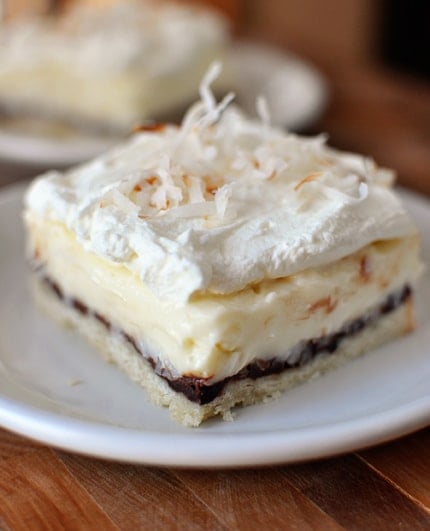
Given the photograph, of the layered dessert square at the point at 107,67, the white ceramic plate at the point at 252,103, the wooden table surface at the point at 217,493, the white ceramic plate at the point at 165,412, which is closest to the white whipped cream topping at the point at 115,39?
the layered dessert square at the point at 107,67

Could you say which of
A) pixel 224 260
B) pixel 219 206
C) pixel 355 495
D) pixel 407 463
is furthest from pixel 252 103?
pixel 355 495

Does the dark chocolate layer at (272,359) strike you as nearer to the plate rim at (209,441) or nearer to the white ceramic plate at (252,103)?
the plate rim at (209,441)

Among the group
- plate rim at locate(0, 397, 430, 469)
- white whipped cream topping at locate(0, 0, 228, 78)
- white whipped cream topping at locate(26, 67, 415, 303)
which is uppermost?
white whipped cream topping at locate(26, 67, 415, 303)

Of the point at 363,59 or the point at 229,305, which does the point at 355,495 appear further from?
the point at 363,59

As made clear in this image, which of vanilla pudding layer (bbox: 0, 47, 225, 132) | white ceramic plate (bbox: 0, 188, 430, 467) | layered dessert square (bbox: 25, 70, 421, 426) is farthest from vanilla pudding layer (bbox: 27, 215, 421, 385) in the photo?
vanilla pudding layer (bbox: 0, 47, 225, 132)

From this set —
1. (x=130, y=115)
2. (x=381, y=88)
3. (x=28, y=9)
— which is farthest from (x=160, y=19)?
(x=28, y=9)

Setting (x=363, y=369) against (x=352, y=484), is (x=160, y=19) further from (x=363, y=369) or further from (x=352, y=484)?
(x=352, y=484)

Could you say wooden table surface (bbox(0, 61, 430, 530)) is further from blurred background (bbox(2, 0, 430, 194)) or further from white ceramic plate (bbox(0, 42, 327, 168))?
blurred background (bbox(2, 0, 430, 194))
